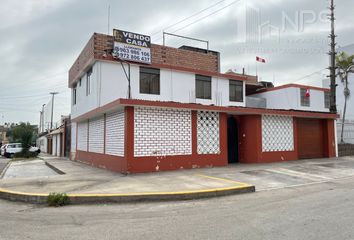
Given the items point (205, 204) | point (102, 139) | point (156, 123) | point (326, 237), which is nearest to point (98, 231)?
point (205, 204)

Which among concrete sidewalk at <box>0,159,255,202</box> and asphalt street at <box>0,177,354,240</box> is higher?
concrete sidewalk at <box>0,159,255,202</box>

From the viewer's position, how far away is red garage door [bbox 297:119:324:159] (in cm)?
1989

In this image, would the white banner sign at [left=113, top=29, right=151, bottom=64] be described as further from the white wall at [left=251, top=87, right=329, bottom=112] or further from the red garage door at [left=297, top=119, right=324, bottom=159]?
the white wall at [left=251, top=87, right=329, bottom=112]

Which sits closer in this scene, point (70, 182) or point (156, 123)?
point (70, 182)

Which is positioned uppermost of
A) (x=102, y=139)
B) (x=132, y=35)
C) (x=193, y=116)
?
(x=132, y=35)

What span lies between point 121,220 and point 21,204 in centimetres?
377

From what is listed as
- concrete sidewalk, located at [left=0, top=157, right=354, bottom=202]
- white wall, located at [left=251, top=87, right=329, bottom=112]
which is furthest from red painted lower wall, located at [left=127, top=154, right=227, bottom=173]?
white wall, located at [left=251, top=87, right=329, bottom=112]

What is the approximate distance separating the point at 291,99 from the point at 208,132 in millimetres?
14258

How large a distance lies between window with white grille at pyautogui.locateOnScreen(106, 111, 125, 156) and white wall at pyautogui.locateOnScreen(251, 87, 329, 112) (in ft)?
57.0

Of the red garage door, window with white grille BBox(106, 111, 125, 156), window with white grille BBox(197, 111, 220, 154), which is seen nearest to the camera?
window with white grille BBox(106, 111, 125, 156)

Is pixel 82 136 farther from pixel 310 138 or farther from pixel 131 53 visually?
pixel 310 138

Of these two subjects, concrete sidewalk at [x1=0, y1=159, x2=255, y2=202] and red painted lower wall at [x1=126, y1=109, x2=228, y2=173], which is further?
red painted lower wall at [x1=126, y1=109, x2=228, y2=173]

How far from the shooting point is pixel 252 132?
17641mm

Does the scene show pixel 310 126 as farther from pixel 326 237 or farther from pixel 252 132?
pixel 326 237
